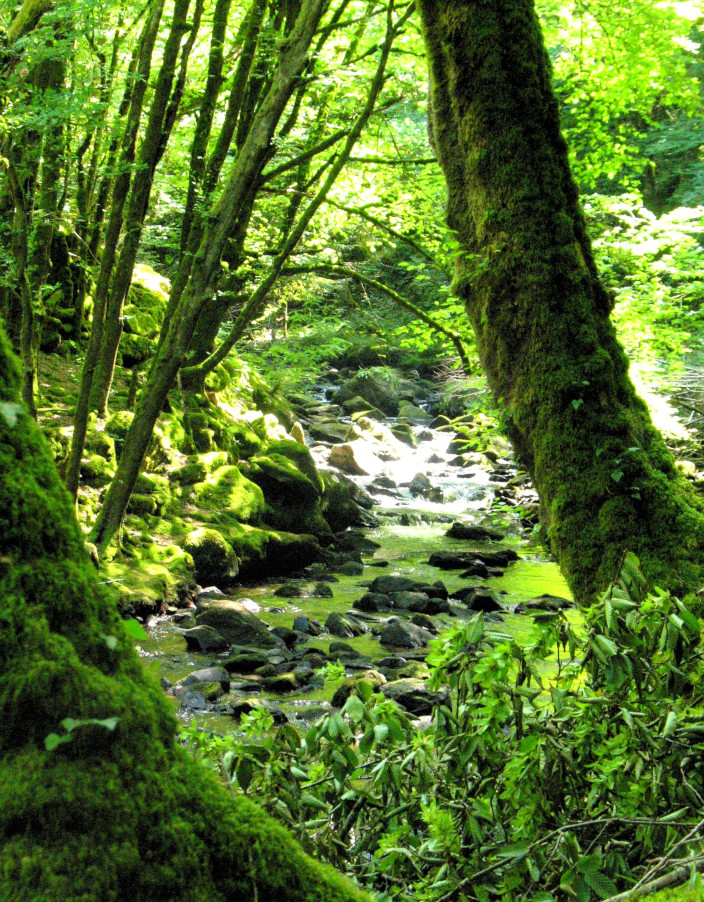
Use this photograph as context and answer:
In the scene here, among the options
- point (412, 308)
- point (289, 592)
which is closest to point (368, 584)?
point (289, 592)

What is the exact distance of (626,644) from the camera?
2.09m

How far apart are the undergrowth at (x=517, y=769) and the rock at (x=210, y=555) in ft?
23.3

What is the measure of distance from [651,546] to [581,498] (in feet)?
1.29

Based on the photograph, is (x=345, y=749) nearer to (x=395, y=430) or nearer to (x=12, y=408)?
(x=12, y=408)

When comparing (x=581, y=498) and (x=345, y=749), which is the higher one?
(x=581, y=498)

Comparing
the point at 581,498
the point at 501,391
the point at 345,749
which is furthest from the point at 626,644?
the point at 501,391

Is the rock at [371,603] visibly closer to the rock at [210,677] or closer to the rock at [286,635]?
the rock at [286,635]

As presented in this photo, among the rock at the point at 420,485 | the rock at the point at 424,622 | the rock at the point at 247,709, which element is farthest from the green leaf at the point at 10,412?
the rock at the point at 420,485

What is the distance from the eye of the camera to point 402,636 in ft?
26.4

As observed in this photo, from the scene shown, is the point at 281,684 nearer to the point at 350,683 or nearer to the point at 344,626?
the point at 350,683

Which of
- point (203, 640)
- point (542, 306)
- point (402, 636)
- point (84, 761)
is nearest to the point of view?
point (84, 761)

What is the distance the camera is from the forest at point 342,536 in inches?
42.2

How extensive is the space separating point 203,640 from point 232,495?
3.72 metres

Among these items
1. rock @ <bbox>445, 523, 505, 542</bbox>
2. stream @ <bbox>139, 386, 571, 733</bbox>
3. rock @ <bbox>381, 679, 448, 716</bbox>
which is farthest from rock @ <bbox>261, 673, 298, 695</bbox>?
rock @ <bbox>445, 523, 505, 542</bbox>
